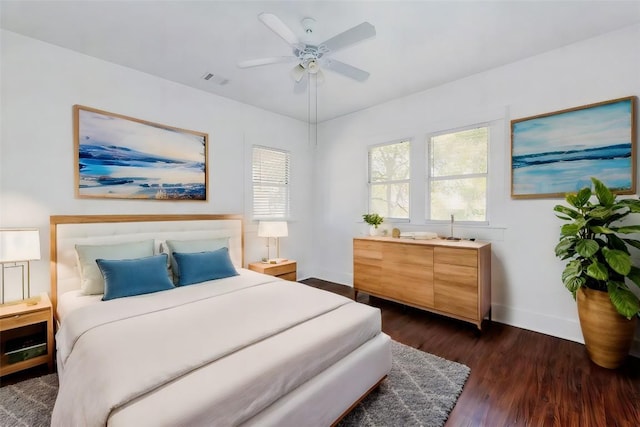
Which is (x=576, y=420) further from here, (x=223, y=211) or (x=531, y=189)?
(x=223, y=211)

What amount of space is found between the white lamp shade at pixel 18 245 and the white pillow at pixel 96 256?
0.99ft

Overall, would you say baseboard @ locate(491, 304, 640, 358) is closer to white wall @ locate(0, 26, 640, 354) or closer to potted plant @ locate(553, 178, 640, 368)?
white wall @ locate(0, 26, 640, 354)

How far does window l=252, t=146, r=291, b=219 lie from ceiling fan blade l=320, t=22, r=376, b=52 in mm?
2549

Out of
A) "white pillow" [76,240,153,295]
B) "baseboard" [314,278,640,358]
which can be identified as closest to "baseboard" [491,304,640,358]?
"baseboard" [314,278,640,358]

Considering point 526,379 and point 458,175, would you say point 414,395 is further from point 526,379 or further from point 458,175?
point 458,175

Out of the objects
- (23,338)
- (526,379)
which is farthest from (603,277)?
(23,338)

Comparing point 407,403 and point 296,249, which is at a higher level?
point 296,249

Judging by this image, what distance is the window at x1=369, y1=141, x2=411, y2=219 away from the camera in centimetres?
412

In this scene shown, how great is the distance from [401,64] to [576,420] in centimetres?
329

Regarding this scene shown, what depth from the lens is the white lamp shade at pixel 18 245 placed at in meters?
2.19

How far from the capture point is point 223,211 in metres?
3.97

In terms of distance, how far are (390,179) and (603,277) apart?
2.60 metres

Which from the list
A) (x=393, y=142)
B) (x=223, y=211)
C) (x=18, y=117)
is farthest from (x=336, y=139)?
(x=18, y=117)

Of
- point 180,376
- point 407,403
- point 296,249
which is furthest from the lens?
point 296,249
